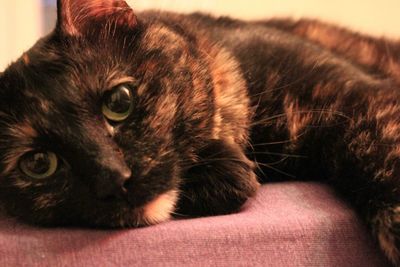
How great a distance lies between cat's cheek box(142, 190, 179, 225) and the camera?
0.97 metres

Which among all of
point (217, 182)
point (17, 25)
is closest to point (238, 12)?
point (17, 25)

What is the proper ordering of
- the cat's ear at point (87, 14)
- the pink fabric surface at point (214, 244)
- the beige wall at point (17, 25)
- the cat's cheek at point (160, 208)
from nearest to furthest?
the pink fabric surface at point (214, 244) < the cat's cheek at point (160, 208) < the cat's ear at point (87, 14) < the beige wall at point (17, 25)

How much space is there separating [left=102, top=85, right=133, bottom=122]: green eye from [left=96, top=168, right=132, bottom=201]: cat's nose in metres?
0.15

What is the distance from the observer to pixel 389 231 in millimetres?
917

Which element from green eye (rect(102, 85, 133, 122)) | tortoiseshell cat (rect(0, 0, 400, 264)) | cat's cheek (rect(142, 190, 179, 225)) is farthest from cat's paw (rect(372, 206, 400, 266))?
green eye (rect(102, 85, 133, 122))

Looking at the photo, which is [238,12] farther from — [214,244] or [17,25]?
[214,244]

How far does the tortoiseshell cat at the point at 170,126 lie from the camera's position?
3.12 feet

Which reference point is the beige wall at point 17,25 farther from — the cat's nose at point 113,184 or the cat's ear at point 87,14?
the cat's nose at point 113,184

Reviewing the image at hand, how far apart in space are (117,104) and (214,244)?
351mm

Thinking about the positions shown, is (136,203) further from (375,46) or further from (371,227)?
(375,46)

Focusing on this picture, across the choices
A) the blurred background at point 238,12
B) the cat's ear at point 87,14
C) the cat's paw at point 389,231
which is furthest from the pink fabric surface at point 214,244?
the blurred background at point 238,12

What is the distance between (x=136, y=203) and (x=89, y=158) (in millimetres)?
125

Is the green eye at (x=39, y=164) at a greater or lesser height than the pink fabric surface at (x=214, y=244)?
greater

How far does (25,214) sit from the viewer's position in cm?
103
